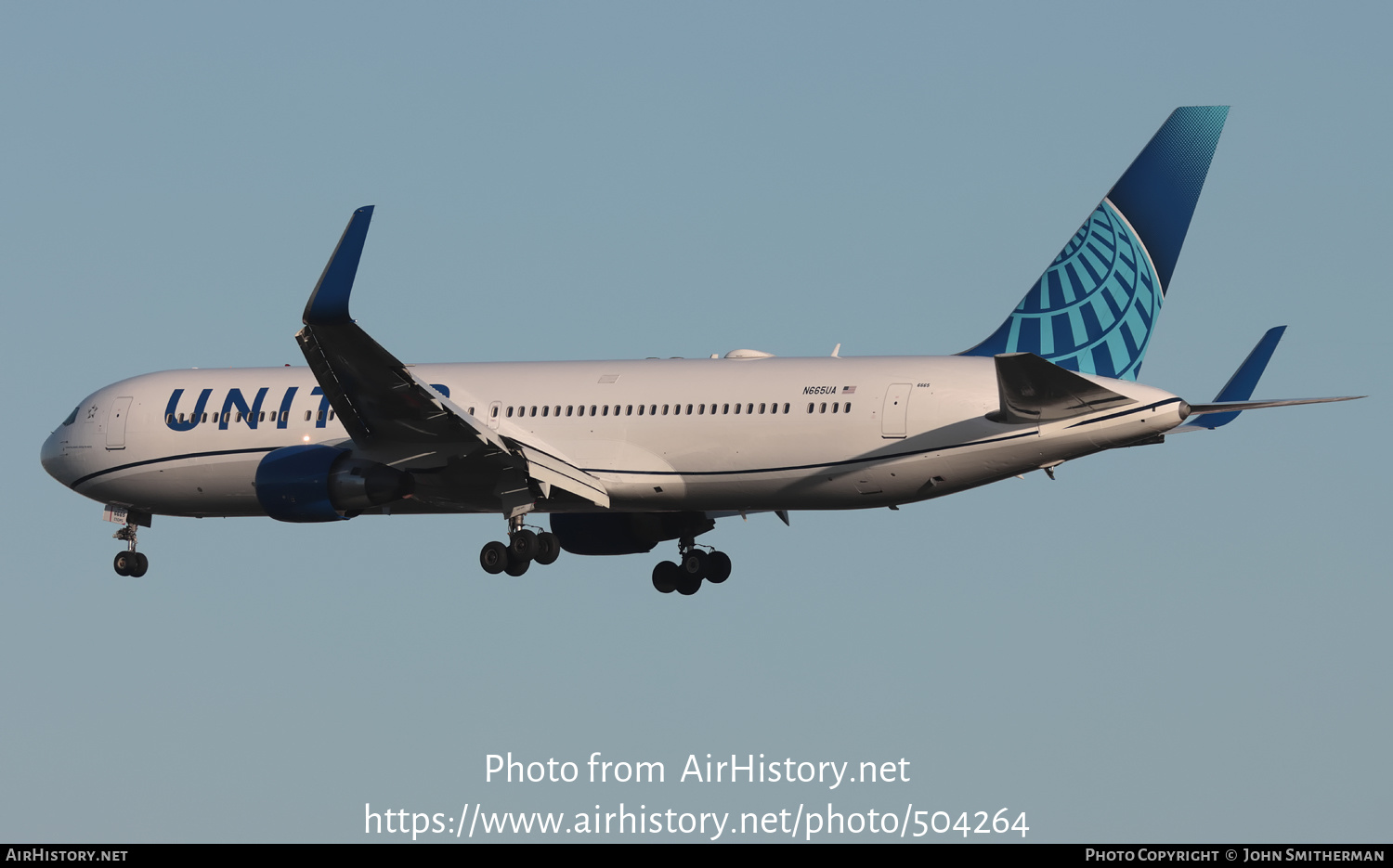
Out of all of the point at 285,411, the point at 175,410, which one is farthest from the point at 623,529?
the point at 175,410

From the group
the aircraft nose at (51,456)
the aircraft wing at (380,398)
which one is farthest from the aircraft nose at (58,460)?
the aircraft wing at (380,398)

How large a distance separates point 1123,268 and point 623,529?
36.1ft

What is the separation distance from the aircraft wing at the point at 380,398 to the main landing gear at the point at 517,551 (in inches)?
46.1

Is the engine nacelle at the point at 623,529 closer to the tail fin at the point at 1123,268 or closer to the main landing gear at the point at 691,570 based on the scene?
the main landing gear at the point at 691,570

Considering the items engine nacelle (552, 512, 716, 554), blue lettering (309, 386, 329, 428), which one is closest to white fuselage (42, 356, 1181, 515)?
blue lettering (309, 386, 329, 428)

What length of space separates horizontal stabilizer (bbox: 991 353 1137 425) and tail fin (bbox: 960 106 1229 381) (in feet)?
10.6

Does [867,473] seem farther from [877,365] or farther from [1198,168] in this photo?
[1198,168]

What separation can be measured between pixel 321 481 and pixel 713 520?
8.43m

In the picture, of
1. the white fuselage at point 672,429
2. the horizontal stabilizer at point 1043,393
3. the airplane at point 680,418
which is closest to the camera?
Result: the horizontal stabilizer at point 1043,393

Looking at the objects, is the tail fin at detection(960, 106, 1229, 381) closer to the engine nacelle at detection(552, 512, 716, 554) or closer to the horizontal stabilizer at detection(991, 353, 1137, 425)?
the horizontal stabilizer at detection(991, 353, 1137, 425)

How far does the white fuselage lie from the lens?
3525 cm

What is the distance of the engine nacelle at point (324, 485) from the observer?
123ft

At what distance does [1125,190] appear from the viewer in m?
38.8

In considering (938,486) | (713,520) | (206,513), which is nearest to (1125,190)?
(938,486)
